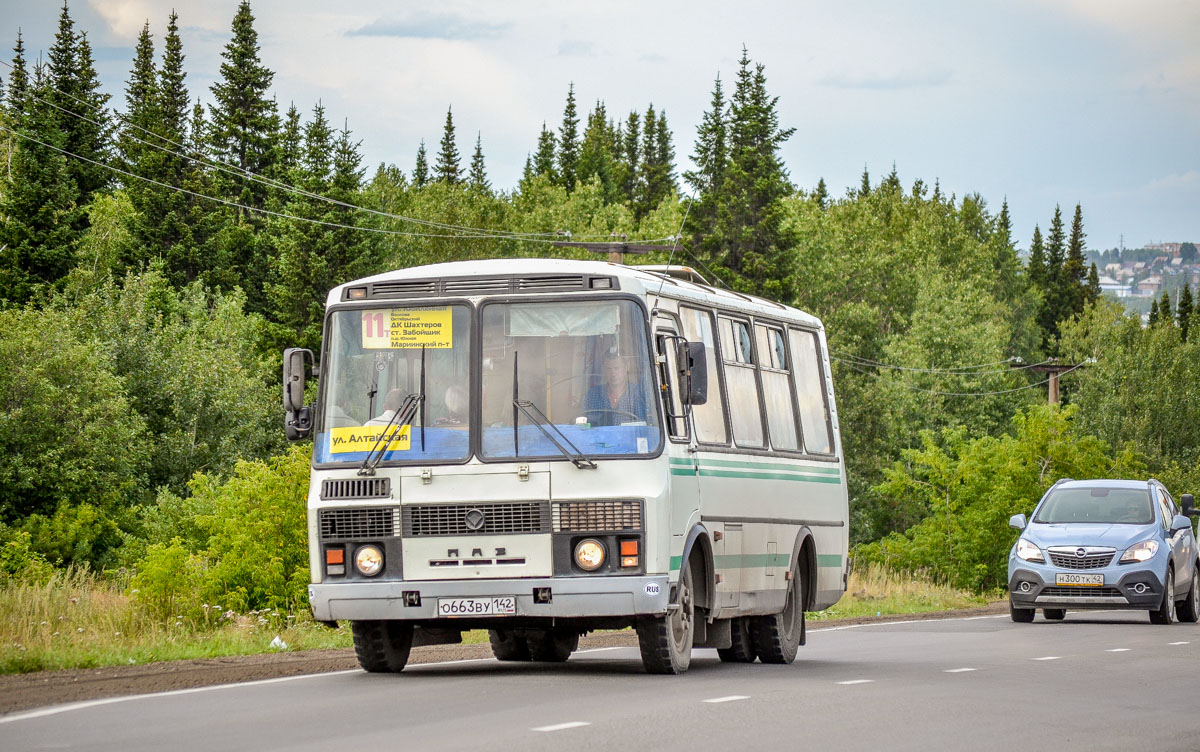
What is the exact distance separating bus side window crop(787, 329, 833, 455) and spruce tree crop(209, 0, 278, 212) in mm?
72311

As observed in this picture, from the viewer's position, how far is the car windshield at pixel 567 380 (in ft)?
44.1

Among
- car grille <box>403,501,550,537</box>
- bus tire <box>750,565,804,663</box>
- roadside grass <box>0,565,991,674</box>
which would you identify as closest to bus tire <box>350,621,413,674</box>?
car grille <box>403,501,550,537</box>

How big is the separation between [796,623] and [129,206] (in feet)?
236

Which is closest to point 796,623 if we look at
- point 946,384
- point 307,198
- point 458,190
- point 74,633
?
point 74,633

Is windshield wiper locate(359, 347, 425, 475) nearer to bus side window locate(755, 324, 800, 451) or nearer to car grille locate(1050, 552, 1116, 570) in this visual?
bus side window locate(755, 324, 800, 451)

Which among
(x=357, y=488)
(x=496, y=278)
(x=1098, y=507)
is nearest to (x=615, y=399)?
(x=496, y=278)

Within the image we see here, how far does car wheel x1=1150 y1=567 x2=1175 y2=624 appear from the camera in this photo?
24969 millimetres

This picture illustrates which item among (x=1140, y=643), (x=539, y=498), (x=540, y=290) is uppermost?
(x=540, y=290)

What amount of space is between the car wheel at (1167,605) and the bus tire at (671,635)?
41.3 ft

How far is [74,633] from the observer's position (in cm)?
1758

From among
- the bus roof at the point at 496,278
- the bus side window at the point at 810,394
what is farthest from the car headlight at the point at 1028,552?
the bus roof at the point at 496,278

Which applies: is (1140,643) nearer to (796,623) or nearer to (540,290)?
(796,623)

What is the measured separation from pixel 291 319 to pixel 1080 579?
5536 cm

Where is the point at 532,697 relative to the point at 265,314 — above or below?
below
